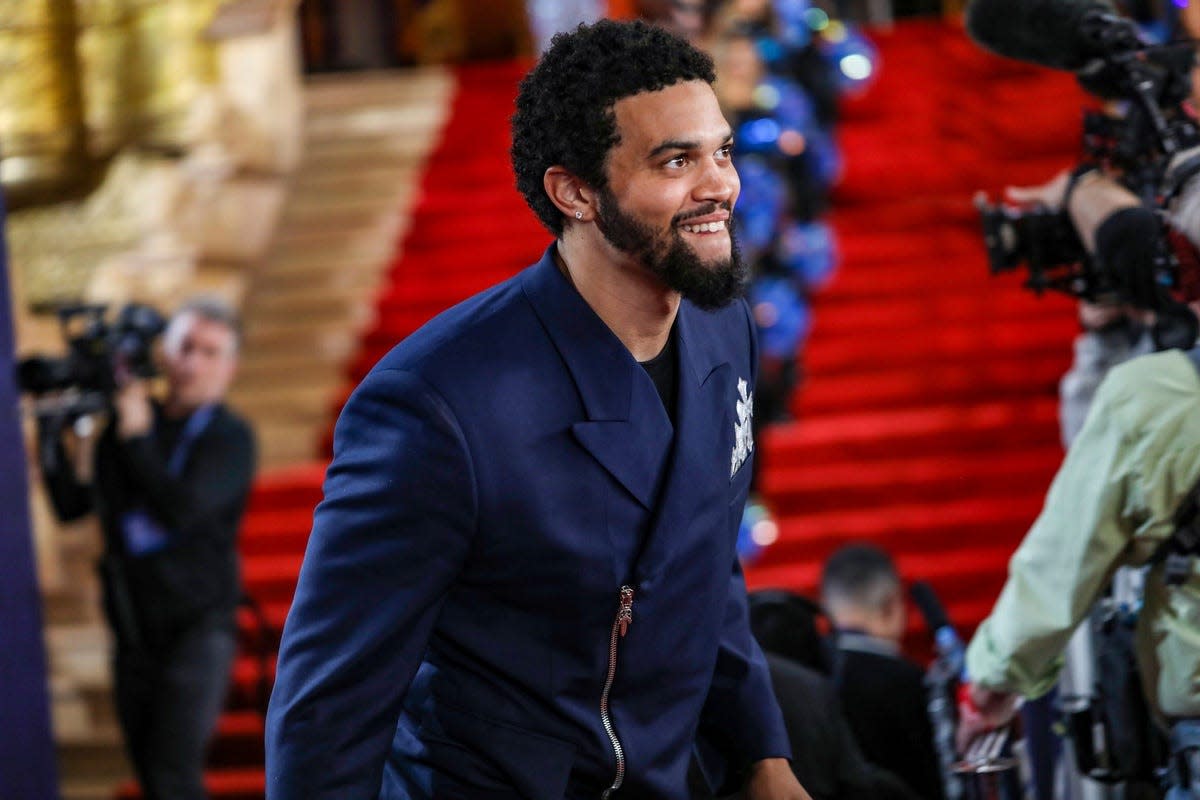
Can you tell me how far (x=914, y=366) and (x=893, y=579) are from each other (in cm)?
440

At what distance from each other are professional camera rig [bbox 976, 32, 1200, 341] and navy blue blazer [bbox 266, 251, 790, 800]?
104 centimetres

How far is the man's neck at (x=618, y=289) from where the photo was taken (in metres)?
2.22

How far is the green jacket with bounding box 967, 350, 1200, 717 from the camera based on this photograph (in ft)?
8.57

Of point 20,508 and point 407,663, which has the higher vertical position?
point 407,663

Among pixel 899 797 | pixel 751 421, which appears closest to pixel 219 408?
pixel 899 797

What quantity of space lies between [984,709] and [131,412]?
9.68 feet

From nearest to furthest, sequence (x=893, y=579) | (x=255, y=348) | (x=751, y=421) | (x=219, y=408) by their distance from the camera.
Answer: (x=751, y=421)
(x=893, y=579)
(x=219, y=408)
(x=255, y=348)

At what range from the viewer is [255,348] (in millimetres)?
9547

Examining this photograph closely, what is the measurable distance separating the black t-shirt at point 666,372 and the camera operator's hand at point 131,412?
3.08 metres

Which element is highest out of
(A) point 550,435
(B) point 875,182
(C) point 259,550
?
(A) point 550,435

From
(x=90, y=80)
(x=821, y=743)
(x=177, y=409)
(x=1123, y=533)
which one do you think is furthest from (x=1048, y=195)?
(x=90, y=80)

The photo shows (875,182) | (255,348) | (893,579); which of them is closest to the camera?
(893,579)

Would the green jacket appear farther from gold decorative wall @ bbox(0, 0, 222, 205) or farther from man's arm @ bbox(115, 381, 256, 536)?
gold decorative wall @ bbox(0, 0, 222, 205)

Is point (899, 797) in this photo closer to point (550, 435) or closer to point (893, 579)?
point (893, 579)
